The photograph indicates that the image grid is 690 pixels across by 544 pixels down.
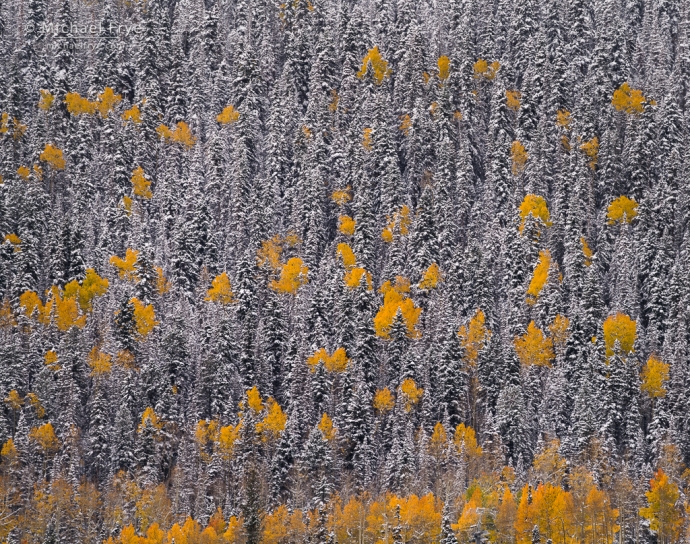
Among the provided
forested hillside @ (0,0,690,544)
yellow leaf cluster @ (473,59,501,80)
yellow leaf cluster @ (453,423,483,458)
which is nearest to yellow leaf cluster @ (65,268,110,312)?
forested hillside @ (0,0,690,544)

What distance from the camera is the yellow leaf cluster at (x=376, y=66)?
592ft

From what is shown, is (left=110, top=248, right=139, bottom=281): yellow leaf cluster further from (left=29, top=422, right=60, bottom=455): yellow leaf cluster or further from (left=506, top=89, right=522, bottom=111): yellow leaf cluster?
(left=506, top=89, right=522, bottom=111): yellow leaf cluster

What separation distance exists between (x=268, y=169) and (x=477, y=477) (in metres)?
64.2

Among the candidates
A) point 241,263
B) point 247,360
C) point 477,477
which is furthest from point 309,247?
point 477,477

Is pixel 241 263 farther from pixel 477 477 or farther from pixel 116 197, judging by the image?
pixel 477 477

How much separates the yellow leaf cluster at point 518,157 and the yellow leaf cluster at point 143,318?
2116 inches

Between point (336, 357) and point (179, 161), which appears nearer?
point (336, 357)

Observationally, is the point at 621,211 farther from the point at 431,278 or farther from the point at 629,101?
the point at 431,278

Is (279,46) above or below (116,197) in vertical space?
above

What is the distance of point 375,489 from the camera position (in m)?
115

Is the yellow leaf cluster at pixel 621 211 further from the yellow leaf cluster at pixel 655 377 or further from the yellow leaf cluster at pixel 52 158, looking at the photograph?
the yellow leaf cluster at pixel 52 158

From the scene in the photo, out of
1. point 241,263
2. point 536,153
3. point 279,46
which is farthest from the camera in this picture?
point 279,46

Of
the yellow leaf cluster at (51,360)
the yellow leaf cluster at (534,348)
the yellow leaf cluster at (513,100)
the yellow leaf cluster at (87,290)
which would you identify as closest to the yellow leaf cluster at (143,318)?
the yellow leaf cluster at (87,290)

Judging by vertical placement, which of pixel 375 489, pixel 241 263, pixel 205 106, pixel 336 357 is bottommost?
pixel 375 489
